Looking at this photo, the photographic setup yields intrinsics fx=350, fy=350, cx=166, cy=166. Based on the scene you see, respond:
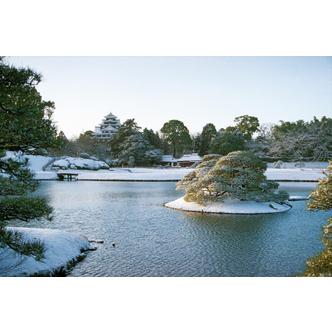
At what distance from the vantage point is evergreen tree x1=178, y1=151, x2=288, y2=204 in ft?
42.2

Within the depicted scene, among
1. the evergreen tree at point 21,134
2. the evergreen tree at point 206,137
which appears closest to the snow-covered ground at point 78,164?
the evergreen tree at point 206,137

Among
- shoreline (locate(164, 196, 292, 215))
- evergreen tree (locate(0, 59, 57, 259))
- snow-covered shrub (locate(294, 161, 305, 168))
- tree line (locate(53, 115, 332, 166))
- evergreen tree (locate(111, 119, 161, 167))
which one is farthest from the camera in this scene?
evergreen tree (locate(111, 119, 161, 167))

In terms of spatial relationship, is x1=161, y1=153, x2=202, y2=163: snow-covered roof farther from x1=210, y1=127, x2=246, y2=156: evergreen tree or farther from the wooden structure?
the wooden structure

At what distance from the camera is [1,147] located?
5.05 metres

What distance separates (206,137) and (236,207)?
2391 centimetres

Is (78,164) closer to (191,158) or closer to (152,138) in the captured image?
(152,138)

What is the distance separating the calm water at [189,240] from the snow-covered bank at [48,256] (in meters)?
0.33

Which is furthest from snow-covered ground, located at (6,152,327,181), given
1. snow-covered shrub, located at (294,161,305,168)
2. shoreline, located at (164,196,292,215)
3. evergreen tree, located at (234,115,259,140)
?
shoreline, located at (164,196,292,215)

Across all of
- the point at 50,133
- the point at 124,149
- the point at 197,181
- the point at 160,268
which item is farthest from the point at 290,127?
the point at 50,133

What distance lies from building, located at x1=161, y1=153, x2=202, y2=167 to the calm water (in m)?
20.3

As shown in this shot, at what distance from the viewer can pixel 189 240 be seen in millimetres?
8594

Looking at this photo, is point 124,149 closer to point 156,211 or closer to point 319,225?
point 156,211

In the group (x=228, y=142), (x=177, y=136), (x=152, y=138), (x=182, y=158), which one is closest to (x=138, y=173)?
(x=182, y=158)

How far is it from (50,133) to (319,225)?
8.46 meters
